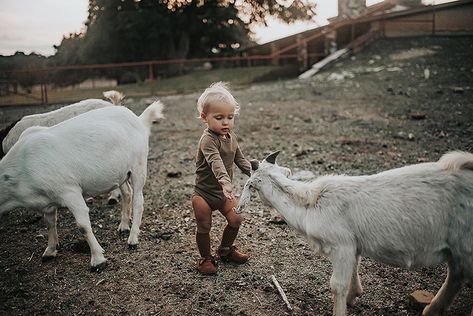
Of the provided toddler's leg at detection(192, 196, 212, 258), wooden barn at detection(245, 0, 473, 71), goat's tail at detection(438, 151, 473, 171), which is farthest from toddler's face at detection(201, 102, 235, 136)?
wooden barn at detection(245, 0, 473, 71)

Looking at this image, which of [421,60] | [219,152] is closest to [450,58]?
[421,60]

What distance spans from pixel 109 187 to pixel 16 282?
125 cm

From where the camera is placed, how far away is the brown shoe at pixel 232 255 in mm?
3768

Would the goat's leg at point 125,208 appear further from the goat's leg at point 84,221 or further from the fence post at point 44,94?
the fence post at point 44,94

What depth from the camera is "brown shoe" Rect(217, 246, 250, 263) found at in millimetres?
3768

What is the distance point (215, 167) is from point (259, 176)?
40 centimetres

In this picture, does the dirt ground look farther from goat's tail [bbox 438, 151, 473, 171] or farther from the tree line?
the tree line

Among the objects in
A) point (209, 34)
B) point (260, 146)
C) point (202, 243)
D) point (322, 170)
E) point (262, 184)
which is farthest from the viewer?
point (209, 34)

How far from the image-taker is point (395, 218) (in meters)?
2.57

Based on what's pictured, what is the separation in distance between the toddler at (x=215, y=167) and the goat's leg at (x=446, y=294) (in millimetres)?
1689

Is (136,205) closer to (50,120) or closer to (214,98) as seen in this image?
(214,98)

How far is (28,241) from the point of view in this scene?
4.47 m

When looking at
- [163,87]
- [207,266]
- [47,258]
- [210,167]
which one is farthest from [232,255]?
[163,87]

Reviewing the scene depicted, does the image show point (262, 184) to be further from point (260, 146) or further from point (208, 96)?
point (260, 146)
